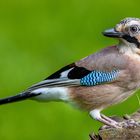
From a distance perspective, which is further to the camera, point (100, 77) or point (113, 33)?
point (100, 77)

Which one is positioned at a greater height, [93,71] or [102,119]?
[93,71]

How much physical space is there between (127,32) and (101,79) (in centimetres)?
45

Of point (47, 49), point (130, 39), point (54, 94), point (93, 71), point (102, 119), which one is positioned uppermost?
point (130, 39)

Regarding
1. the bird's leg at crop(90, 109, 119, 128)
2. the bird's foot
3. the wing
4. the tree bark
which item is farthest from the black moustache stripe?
the tree bark

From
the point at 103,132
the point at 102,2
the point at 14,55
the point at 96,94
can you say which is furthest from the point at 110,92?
the point at 102,2

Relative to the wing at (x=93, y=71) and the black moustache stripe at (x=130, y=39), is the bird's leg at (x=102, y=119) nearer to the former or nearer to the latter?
the wing at (x=93, y=71)

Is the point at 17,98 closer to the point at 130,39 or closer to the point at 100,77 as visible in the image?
the point at 100,77

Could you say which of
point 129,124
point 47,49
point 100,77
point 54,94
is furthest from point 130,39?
point 47,49

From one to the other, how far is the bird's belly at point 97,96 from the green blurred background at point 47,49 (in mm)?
2146

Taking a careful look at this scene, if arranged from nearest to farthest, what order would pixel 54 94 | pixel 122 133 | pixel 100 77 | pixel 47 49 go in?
pixel 122 133
pixel 100 77
pixel 54 94
pixel 47 49

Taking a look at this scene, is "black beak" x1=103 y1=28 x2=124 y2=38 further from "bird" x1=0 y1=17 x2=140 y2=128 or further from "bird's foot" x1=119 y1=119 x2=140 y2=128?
"bird's foot" x1=119 y1=119 x2=140 y2=128

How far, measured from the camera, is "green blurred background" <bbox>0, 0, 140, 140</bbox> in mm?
10672

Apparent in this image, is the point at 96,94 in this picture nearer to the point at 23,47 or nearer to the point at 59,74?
the point at 59,74

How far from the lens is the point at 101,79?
8.14 meters
